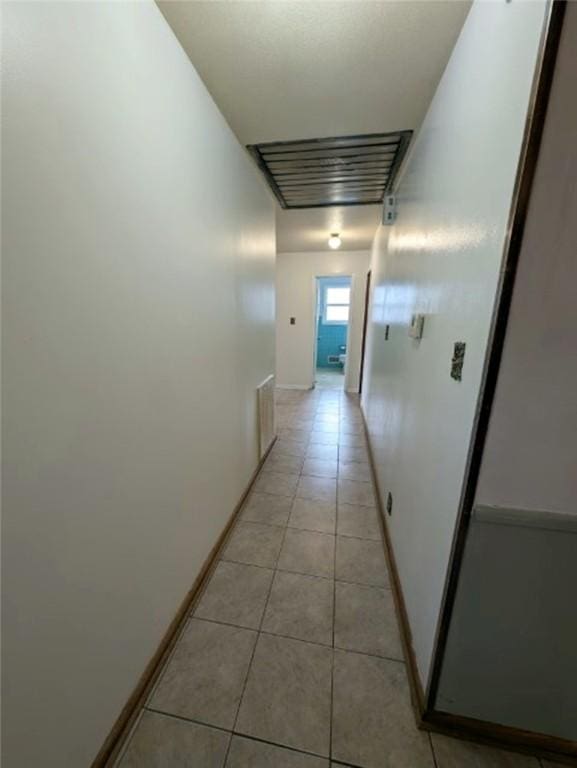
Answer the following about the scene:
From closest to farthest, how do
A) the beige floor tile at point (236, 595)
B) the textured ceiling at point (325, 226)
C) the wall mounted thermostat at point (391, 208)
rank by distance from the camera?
the beige floor tile at point (236, 595) < the wall mounted thermostat at point (391, 208) < the textured ceiling at point (325, 226)

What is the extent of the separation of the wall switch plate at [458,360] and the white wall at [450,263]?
2cm

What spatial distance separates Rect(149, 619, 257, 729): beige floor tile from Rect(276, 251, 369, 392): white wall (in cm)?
440

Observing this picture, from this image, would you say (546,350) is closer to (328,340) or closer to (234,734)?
(234,734)

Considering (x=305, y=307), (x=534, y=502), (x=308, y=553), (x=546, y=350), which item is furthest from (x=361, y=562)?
(x=305, y=307)

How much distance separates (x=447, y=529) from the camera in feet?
3.11

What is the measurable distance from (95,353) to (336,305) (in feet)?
Result: 24.3

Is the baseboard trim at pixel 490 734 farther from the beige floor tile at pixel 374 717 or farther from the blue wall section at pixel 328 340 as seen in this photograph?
the blue wall section at pixel 328 340

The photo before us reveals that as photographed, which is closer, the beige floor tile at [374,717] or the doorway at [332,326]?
the beige floor tile at [374,717]

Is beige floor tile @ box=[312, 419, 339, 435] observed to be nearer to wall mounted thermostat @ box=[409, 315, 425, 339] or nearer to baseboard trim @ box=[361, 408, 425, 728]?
baseboard trim @ box=[361, 408, 425, 728]

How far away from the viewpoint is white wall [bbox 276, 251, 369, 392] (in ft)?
16.5

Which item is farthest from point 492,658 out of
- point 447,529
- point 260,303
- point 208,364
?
point 260,303

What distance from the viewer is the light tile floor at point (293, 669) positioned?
0.99 metres

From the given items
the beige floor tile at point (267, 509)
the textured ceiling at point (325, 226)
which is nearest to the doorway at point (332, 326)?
the textured ceiling at point (325, 226)

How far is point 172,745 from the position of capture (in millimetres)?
1002
